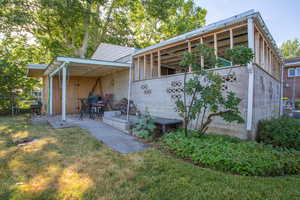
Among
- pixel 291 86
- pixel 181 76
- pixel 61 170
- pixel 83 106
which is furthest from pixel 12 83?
pixel 291 86

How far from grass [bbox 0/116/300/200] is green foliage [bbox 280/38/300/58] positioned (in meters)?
45.4

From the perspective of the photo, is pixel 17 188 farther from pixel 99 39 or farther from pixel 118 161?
pixel 99 39

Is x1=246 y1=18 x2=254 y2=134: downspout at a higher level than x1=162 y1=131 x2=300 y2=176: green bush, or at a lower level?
higher

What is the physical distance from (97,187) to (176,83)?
414cm

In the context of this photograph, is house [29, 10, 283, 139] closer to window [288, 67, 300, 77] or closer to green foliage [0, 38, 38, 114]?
green foliage [0, 38, 38, 114]

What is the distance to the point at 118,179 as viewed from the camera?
242 cm

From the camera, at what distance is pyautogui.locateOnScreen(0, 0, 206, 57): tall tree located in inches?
439

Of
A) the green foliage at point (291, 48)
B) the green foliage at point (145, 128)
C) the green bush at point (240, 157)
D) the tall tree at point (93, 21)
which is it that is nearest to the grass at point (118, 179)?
the green bush at point (240, 157)

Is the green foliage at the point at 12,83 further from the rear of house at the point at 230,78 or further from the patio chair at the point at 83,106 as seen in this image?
the rear of house at the point at 230,78

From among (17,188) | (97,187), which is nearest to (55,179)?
(17,188)

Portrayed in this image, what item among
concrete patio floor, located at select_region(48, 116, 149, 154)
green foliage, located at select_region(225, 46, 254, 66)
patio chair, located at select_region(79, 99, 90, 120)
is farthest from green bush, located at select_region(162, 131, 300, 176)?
patio chair, located at select_region(79, 99, 90, 120)

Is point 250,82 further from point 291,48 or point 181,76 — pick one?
point 291,48

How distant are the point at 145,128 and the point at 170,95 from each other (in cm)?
157

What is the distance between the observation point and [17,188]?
2115mm
